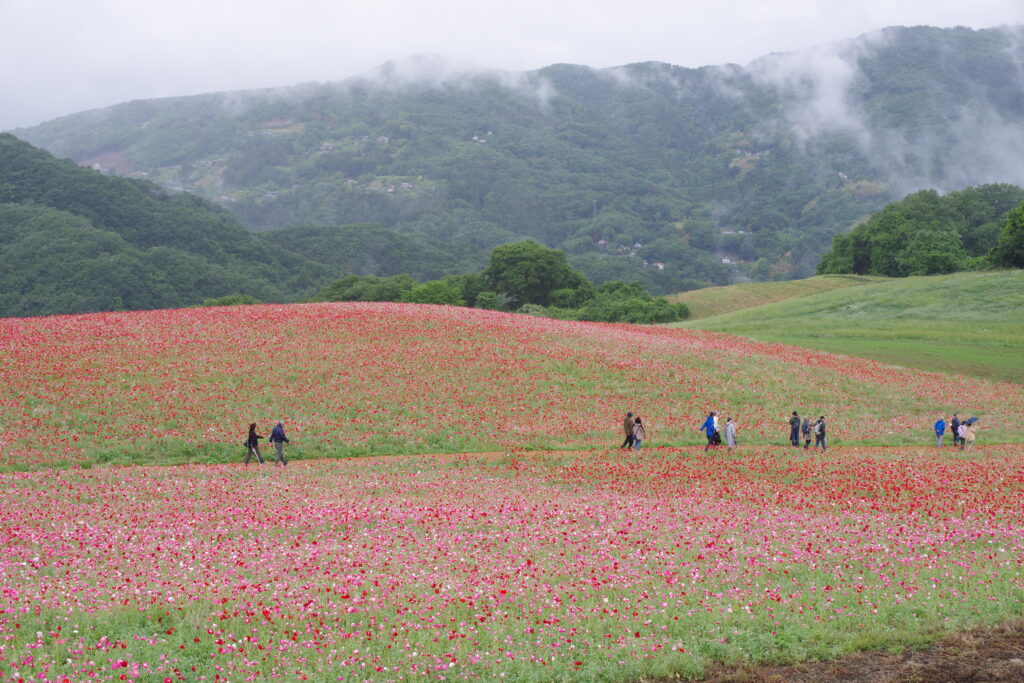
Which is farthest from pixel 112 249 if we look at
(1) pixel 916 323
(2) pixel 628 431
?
(2) pixel 628 431

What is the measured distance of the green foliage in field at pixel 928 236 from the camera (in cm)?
12238

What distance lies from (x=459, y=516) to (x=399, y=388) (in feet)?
69.8

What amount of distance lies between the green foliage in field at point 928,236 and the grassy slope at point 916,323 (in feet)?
95.6

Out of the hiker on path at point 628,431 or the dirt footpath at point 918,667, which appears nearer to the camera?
the dirt footpath at point 918,667

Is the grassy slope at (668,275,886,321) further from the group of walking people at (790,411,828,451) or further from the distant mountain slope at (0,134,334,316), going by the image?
the group of walking people at (790,411,828,451)

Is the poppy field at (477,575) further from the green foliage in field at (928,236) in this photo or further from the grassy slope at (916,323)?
the green foliage in field at (928,236)

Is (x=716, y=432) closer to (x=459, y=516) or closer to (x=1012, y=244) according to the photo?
(x=459, y=516)

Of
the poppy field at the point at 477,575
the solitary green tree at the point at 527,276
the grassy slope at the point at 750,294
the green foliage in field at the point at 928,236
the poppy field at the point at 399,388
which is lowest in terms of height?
the poppy field at the point at 477,575

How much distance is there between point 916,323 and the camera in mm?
72812

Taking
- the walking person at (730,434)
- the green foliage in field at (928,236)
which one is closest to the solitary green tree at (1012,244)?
the green foliage in field at (928,236)

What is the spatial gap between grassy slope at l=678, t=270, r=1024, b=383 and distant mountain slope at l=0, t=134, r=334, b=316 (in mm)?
74140

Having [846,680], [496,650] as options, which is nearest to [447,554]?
[496,650]

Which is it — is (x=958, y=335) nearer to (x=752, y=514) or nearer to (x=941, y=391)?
(x=941, y=391)

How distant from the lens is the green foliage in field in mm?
122375
